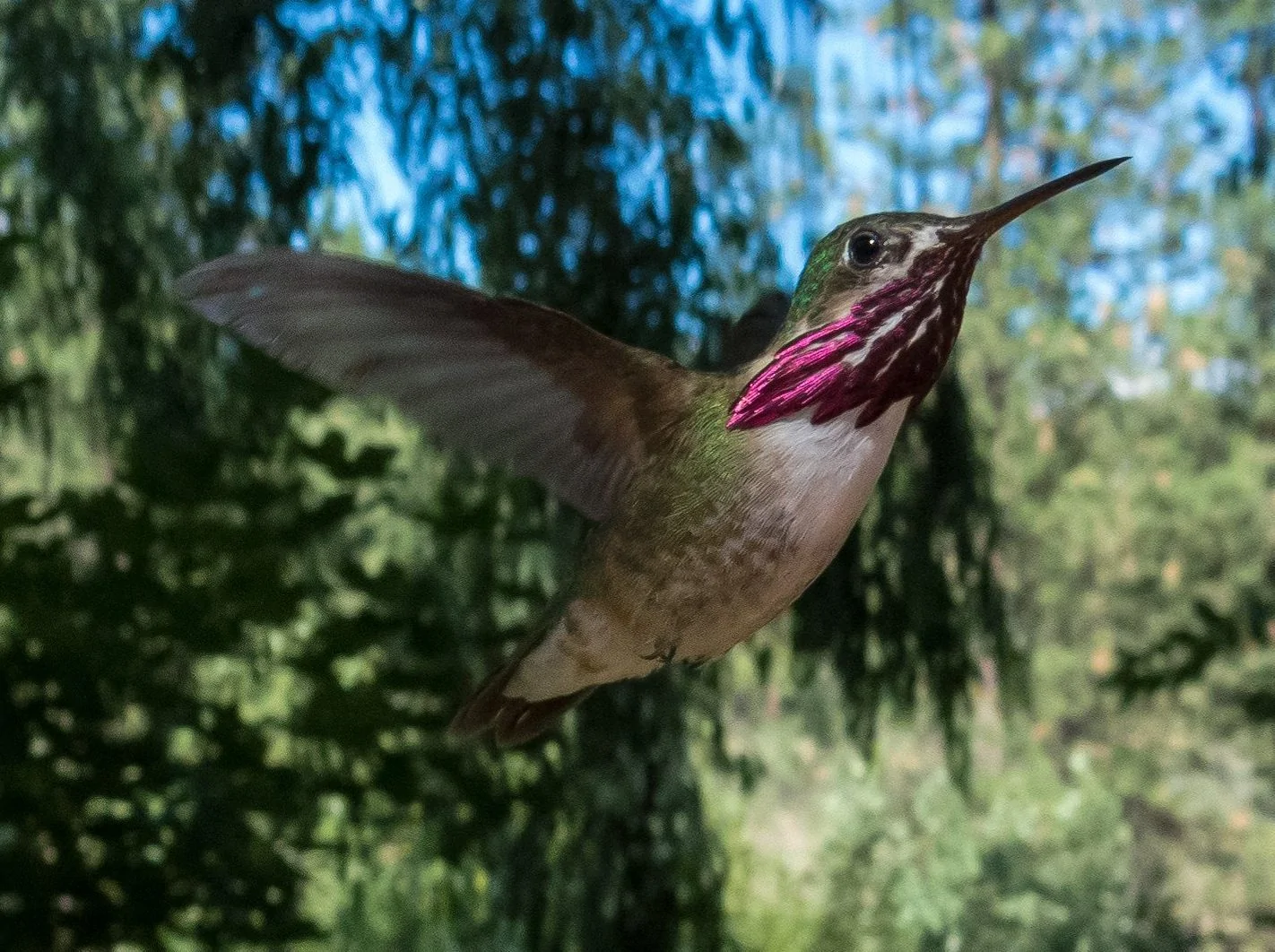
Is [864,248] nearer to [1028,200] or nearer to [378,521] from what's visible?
[1028,200]

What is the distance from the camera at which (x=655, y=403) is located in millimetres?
354

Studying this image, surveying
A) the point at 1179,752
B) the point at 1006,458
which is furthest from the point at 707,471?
the point at 1179,752

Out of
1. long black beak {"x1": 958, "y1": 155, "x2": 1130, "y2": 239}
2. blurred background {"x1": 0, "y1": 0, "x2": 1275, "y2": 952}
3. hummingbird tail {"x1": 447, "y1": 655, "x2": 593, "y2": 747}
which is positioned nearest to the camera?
long black beak {"x1": 958, "y1": 155, "x2": 1130, "y2": 239}

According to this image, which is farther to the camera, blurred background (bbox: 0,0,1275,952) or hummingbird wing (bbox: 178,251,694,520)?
blurred background (bbox: 0,0,1275,952)

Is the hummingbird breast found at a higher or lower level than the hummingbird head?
lower

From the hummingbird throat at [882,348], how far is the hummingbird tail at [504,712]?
0.13 meters

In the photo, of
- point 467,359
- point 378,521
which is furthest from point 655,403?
point 378,521

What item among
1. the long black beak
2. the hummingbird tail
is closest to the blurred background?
the hummingbird tail

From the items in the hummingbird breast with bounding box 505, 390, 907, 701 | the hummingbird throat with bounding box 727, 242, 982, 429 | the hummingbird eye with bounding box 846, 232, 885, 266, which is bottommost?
the hummingbird breast with bounding box 505, 390, 907, 701

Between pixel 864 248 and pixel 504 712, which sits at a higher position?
A: pixel 864 248

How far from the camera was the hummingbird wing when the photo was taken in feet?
0.97

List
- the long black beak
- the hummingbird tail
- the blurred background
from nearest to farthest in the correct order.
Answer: the long black beak
the hummingbird tail
the blurred background

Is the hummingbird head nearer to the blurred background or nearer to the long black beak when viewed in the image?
the long black beak

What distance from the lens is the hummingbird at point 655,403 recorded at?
28cm
